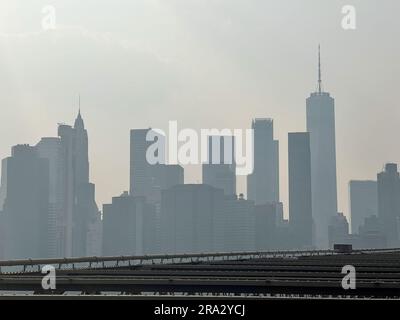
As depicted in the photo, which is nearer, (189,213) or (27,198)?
(27,198)

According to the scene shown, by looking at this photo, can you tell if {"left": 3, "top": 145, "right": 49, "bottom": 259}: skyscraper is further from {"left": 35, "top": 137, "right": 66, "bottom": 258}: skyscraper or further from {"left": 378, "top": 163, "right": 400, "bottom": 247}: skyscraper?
{"left": 378, "top": 163, "right": 400, "bottom": 247}: skyscraper

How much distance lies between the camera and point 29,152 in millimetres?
20812

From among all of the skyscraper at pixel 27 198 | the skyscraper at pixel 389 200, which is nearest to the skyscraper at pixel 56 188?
the skyscraper at pixel 27 198

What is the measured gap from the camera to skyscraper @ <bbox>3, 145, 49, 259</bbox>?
2158 centimetres

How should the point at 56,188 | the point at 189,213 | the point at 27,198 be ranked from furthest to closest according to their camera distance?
the point at 189,213
the point at 27,198
the point at 56,188

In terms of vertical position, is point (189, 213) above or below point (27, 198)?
below

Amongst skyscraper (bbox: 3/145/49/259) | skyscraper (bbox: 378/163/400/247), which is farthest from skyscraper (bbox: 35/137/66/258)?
skyscraper (bbox: 378/163/400/247)

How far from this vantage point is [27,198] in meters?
26.8

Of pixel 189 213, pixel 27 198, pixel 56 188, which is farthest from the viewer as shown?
pixel 189 213

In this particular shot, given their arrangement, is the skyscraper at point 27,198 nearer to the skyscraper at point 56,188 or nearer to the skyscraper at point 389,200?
the skyscraper at point 56,188

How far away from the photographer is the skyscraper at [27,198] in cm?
2158
